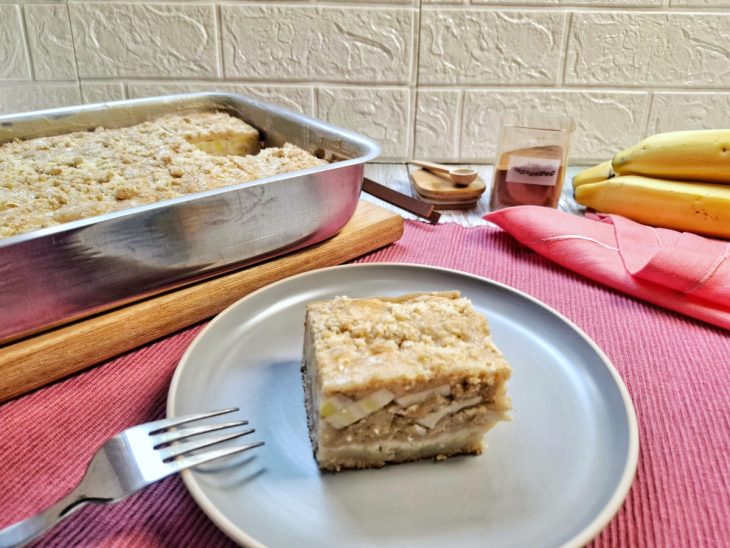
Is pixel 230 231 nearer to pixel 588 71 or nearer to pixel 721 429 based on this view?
pixel 721 429

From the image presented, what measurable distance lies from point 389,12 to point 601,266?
35.0 inches

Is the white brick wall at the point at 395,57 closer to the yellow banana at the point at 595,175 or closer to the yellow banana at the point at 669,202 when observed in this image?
the yellow banana at the point at 595,175

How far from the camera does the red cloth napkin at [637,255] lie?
1009mm

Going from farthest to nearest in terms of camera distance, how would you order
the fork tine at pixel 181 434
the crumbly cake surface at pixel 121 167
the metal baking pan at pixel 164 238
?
the crumbly cake surface at pixel 121 167
the metal baking pan at pixel 164 238
the fork tine at pixel 181 434

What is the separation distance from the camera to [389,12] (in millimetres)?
1567

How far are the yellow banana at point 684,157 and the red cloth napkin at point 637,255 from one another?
5.5 inches

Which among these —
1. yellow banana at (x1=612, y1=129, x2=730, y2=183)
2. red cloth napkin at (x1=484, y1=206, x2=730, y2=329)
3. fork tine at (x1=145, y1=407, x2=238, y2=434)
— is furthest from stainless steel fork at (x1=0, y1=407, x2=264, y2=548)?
yellow banana at (x1=612, y1=129, x2=730, y2=183)

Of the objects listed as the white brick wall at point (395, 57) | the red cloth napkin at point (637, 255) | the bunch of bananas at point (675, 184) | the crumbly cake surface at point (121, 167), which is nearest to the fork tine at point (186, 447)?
the crumbly cake surface at point (121, 167)

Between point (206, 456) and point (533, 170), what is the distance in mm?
997

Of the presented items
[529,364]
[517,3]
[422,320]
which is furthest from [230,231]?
[517,3]

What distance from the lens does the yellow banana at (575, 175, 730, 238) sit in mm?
1232

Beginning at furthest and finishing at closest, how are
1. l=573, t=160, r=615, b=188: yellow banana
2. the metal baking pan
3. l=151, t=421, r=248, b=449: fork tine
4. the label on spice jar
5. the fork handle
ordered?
1. l=573, t=160, r=615, b=188: yellow banana
2. the label on spice jar
3. the metal baking pan
4. l=151, t=421, r=248, b=449: fork tine
5. the fork handle

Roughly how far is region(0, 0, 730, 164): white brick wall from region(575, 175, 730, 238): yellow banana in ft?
1.48

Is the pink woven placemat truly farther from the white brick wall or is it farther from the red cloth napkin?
the white brick wall
